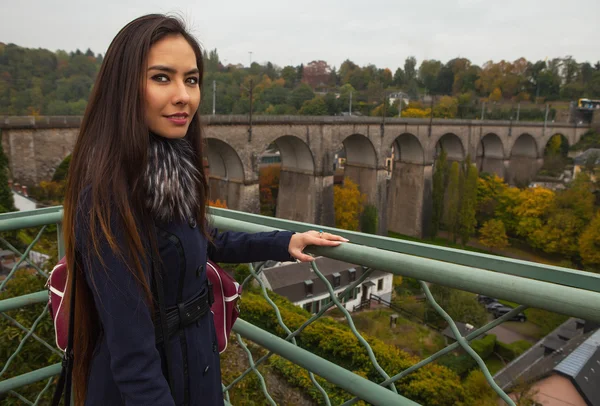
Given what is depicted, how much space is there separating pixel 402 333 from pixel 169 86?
12.9m

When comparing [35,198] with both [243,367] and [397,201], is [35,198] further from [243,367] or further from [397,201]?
[397,201]

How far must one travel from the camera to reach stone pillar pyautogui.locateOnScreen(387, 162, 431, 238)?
2495 centimetres

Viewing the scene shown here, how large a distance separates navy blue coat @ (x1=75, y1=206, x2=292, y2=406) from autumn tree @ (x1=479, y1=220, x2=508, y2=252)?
79.3 ft

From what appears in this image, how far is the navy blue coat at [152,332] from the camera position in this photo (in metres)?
1.03

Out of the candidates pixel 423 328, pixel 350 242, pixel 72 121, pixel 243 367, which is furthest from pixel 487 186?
pixel 350 242

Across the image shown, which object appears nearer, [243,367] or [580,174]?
[243,367]

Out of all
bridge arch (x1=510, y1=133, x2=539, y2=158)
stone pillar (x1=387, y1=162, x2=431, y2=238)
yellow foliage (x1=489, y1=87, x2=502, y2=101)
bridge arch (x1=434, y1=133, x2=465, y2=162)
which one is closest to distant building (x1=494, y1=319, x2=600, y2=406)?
stone pillar (x1=387, y1=162, x2=431, y2=238)

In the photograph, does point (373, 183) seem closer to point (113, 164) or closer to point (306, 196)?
point (306, 196)

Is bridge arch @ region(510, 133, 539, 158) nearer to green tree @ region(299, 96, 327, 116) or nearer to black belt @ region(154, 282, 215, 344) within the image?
green tree @ region(299, 96, 327, 116)

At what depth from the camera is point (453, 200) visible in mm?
23875

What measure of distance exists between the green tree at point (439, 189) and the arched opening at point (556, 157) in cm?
1370

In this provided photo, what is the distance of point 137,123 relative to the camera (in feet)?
3.71

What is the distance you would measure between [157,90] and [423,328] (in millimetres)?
13504

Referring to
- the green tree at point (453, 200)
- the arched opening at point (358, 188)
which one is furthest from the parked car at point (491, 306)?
the green tree at point (453, 200)
